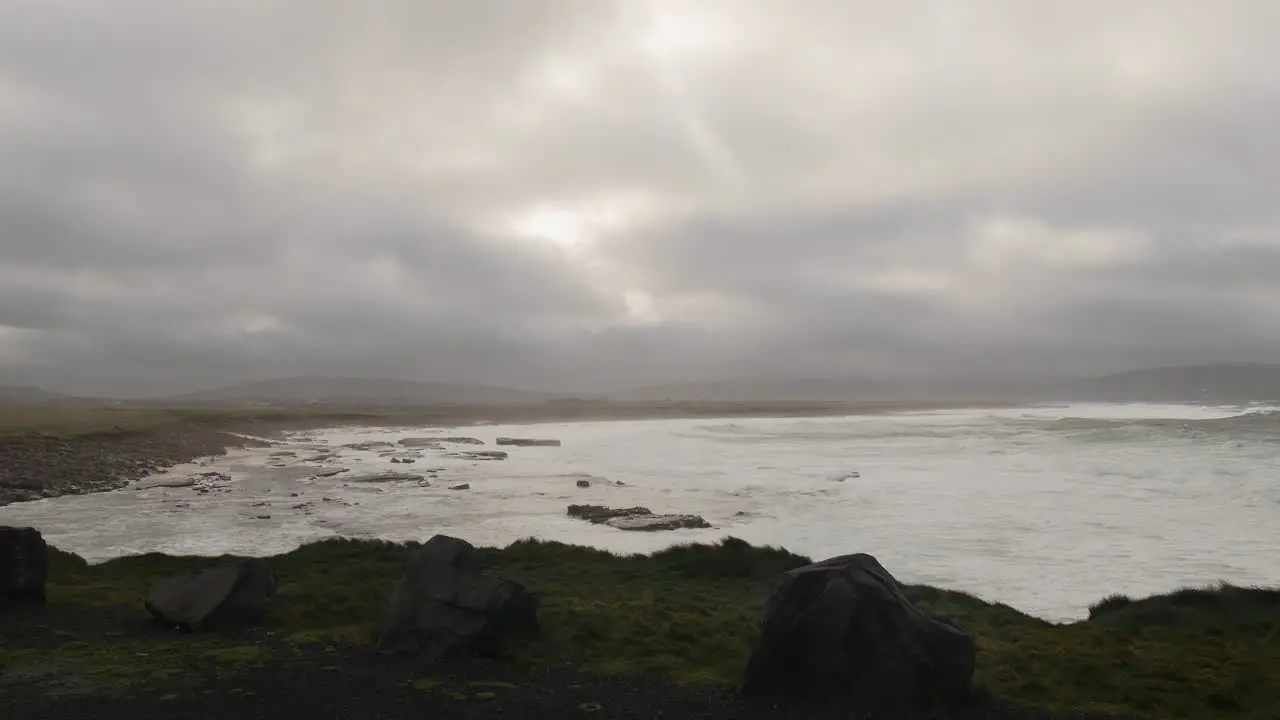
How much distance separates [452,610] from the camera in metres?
11.8

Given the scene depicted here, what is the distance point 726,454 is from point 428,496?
27.5 metres

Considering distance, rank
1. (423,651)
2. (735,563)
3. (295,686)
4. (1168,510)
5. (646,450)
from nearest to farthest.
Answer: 1. (295,686)
2. (423,651)
3. (735,563)
4. (1168,510)
5. (646,450)

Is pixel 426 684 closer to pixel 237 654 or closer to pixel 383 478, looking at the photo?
pixel 237 654

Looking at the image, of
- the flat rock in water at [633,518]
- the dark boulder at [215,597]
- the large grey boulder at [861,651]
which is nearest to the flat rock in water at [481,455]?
the flat rock in water at [633,518]

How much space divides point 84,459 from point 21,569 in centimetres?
3508

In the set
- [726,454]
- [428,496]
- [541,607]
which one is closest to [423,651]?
[541,607]

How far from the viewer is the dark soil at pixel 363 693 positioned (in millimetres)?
9141

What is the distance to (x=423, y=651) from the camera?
11414mm

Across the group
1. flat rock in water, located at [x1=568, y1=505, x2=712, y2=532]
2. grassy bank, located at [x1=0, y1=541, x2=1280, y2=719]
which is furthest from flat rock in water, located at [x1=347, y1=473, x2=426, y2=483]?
grassy bank, located at [x1=0, y1=541, x2=1280, y2=719]

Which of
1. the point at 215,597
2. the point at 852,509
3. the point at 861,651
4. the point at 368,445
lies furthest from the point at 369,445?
the point at 861,651

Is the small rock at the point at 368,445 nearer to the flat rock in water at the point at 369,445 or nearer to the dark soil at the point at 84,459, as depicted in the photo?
the flat rock in water at the point at 369,445

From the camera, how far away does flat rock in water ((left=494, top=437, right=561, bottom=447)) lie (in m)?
69.1

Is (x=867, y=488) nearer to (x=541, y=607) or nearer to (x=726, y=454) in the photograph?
(x=726, y=454)

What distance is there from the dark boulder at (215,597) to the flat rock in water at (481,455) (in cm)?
4140
